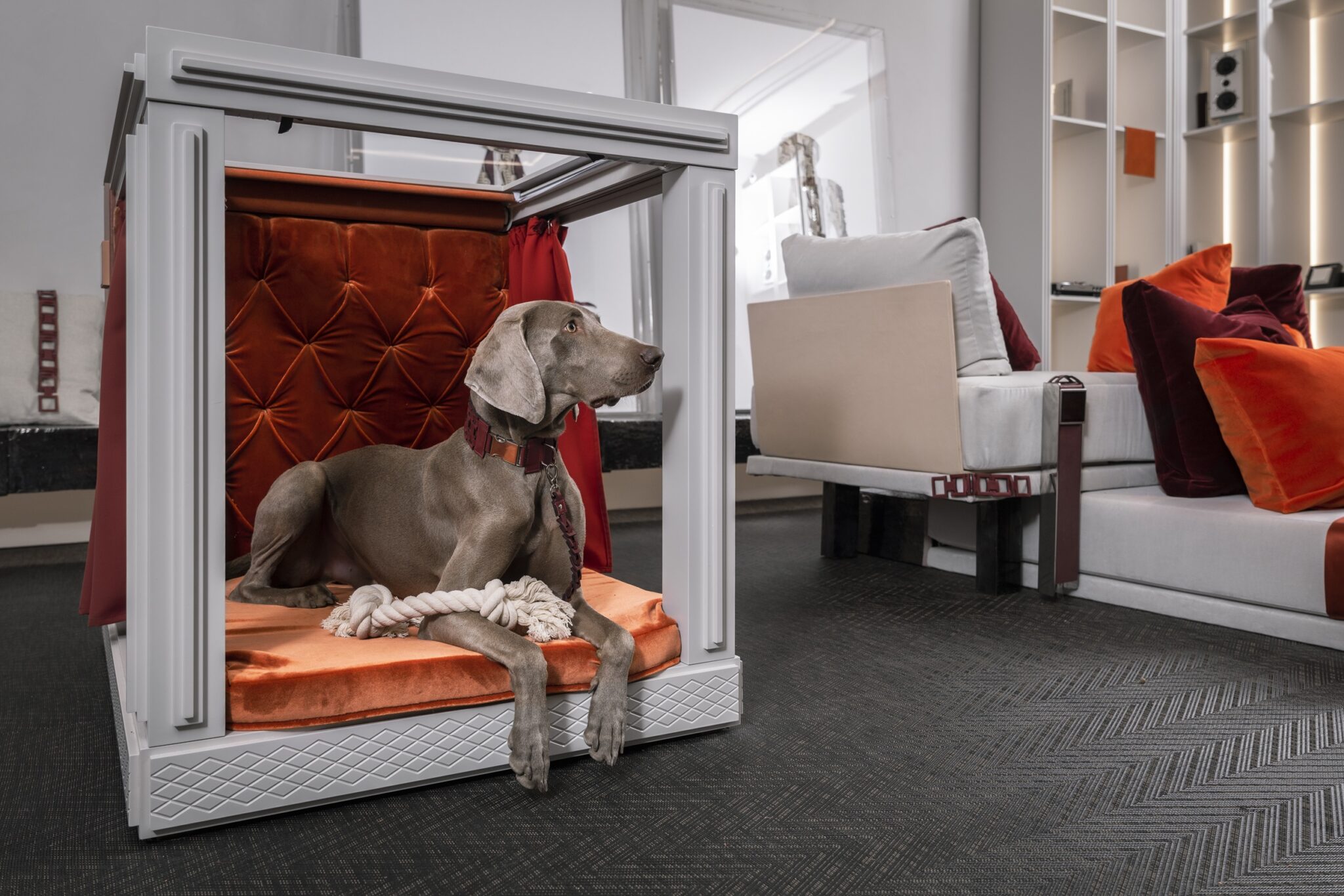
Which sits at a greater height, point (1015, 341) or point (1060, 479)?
point (1015, 341)

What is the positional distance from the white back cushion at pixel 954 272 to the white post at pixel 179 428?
208 cm

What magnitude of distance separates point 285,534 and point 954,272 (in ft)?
6.62

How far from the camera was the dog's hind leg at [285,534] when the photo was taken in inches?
75.2

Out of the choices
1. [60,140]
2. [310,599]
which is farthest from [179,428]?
[60,140]

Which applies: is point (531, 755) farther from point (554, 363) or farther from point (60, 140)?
point (60, 140)

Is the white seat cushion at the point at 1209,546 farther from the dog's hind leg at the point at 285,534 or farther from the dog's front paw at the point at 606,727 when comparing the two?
the dog's hind leg at the point at 285,534

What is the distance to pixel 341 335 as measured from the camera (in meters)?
2.21


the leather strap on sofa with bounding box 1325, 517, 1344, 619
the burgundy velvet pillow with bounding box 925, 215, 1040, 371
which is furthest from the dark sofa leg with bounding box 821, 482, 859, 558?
the leather strap on sofa with bounding box 1325, 517, 1344, 619

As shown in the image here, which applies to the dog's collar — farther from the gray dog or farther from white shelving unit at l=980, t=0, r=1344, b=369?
white shelving unit at l=980, t=0, r=1344, b=369

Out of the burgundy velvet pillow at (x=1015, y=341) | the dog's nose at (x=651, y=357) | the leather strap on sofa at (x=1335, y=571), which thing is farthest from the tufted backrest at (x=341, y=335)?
the leather strap on sofa at (x=1335, y=571)

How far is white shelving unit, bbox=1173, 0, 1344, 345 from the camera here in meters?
4.95

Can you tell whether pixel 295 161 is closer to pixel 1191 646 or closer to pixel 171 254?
pixel 171 254

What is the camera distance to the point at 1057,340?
5.75 m

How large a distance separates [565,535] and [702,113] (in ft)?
2.62
